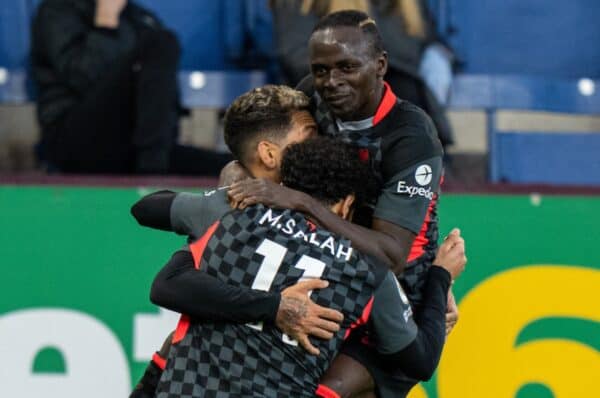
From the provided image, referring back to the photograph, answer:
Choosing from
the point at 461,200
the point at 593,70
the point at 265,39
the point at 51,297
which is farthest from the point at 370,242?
the point at 593,70

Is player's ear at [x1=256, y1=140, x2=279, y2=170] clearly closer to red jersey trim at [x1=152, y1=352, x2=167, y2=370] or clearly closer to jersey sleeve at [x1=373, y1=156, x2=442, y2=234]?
jersey sleeve at [x1=373, y1=156, x2=442, y2=234]

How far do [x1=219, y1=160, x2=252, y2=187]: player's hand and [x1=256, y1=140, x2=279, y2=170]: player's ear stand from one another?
0.10 m

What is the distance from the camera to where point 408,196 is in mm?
3430

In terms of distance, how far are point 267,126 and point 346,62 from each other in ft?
0.85

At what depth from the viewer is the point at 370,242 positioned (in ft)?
10.9

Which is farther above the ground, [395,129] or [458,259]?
[395,129]

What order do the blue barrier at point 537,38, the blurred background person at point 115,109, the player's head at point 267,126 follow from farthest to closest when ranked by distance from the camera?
the blue barrier at point 537,38 → the blurred background person at point 115,109 → the player's head at point 267,126

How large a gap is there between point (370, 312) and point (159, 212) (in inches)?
25.0

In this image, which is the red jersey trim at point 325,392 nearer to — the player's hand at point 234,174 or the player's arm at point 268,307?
the player's arm at point 268,307

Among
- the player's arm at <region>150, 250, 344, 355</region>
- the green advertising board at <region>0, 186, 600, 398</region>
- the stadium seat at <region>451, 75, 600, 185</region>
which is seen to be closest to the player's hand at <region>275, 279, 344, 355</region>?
the player's arm at <region>150, 250, 344, 355</region>

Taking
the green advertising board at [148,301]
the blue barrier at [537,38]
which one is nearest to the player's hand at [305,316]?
the green advertising board at [148,301]

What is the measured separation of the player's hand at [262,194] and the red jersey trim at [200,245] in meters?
0.08

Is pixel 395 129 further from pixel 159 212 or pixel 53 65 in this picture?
pixel 53 65

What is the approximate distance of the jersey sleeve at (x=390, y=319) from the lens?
321 cm
